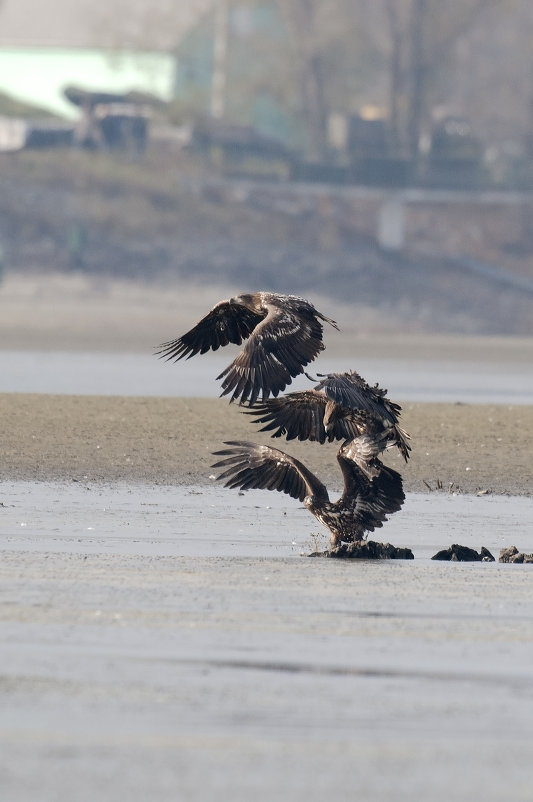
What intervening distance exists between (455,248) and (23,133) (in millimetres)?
13571

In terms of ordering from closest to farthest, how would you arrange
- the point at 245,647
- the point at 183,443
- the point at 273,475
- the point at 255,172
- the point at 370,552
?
the point at 245,647, the point at 370,552, the point at 273,475, the point at 183,443, the point at 255,172

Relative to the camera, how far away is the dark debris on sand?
1055cm

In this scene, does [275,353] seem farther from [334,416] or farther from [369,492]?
[369,492]

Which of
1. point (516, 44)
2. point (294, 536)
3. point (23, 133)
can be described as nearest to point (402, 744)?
point (294, 536)

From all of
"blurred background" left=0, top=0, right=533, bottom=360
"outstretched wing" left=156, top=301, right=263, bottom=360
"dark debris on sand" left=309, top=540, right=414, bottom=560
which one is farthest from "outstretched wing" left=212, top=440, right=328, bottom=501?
"blurred background" left=0, top=0, right=533, bottom=360

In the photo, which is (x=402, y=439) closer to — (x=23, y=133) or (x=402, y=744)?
(x=402, y=744)

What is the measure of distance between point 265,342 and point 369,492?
3.86 ft

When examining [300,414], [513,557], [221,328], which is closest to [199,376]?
[221,328]

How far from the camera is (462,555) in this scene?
10492 mm

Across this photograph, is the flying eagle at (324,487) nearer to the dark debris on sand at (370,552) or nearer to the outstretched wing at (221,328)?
the dark debris on sand at (370,552)

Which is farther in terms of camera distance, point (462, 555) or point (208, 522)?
point (208, 522)

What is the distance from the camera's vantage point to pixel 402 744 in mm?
6074

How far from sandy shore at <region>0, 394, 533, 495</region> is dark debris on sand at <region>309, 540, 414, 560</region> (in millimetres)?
3919

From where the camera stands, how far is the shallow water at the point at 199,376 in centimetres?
2273
